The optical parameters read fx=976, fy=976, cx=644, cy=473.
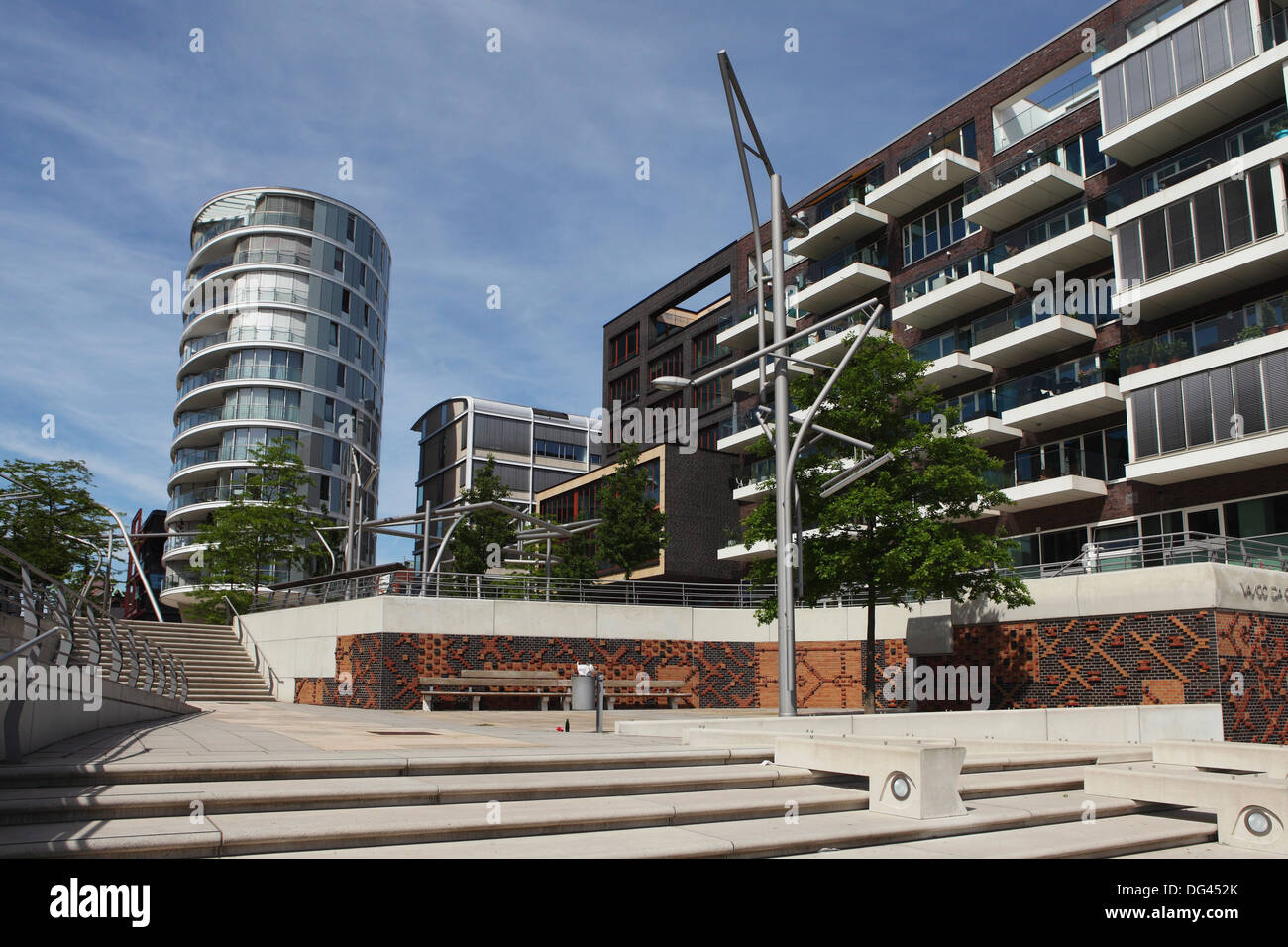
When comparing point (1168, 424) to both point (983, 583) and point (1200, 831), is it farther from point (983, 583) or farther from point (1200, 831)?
point (1200, 831)

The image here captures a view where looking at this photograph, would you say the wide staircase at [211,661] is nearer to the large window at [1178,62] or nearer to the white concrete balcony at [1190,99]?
the white concrete balcony at [1190,99]

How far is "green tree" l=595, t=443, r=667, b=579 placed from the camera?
1607 inches

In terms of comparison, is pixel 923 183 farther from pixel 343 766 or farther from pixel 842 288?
pixel 343 766

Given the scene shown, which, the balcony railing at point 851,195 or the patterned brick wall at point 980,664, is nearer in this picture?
the patterned brick wall at point 980,664

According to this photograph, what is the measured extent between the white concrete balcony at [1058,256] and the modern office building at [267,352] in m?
45.7

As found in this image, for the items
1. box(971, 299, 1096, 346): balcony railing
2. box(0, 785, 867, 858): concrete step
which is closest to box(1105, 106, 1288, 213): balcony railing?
box(971, 299, 1096, 346): balcony railing

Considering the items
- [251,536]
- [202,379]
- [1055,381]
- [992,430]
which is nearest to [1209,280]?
[1055,381]

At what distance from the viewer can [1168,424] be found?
29469 mm

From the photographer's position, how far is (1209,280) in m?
29.6

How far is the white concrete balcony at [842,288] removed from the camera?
146ft

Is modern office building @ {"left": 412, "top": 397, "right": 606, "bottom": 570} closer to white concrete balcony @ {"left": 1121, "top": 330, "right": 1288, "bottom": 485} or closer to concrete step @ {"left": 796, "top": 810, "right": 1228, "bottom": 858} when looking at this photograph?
white concrete balcony @ {"left": 1121, "top": 330, "right": 1288, "bottom": 485}

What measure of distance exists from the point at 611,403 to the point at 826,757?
183 feet

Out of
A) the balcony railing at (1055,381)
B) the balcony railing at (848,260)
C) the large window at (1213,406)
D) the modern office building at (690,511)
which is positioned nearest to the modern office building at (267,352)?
the modern office building at (690,511)
